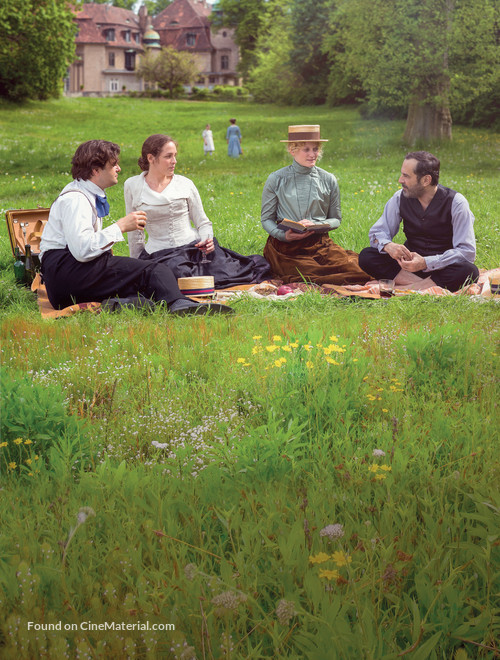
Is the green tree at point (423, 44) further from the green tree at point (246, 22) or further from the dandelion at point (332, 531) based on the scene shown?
the green tree at point (246, 22)

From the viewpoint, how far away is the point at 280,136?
103ft

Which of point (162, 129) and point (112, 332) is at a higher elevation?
point (162, 129)

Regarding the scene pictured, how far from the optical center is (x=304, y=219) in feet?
25.9

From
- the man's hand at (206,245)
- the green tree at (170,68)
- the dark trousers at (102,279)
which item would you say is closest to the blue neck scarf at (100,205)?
the dark trousers at (102,279)

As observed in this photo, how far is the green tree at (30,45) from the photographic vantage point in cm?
3962

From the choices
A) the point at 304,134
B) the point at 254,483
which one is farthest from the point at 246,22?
the point at 254,483

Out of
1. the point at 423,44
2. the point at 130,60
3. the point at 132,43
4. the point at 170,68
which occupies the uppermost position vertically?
the point at 132,43

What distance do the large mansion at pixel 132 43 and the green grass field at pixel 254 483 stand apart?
281 ft

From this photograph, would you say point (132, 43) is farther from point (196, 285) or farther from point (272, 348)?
point (272, 348)

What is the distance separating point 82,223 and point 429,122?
22.2 meters

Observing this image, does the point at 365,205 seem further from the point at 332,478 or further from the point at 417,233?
the point at 332,478

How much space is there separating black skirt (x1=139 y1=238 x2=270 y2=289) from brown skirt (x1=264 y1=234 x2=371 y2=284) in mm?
212

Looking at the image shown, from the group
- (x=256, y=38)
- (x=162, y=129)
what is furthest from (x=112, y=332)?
(x=256, y=38)

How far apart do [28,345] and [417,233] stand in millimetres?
4414
